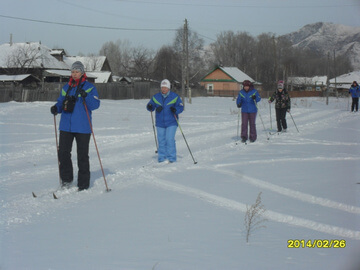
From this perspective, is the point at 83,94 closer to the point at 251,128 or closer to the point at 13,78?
the point at 251,128

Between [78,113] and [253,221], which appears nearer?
[253,221]

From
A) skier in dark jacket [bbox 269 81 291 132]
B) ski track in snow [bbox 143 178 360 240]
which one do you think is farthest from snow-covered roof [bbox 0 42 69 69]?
ski track in snow [bbox 143 178 360 240]

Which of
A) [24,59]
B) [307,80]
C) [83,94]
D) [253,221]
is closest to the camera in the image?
[253,221]

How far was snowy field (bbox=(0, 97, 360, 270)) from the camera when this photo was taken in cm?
346

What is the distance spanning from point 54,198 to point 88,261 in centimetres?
233

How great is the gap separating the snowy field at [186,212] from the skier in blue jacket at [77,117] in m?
0.45

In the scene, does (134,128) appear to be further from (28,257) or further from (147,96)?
(147,96)

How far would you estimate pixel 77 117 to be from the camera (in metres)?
5.88

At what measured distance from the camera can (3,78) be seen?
126 feet

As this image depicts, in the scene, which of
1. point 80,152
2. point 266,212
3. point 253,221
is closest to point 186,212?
point 253,221

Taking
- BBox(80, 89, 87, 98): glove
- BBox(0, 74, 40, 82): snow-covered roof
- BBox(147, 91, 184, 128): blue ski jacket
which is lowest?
BBox(147, 91, 184, 128): blue ski jacket
